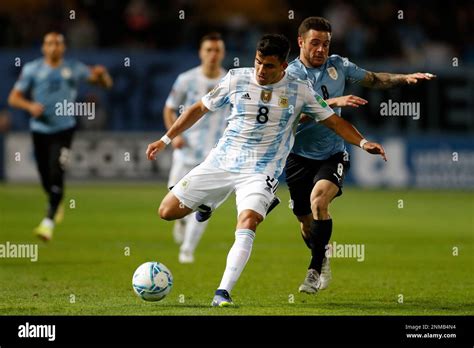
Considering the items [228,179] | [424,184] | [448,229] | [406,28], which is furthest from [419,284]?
[406,28]

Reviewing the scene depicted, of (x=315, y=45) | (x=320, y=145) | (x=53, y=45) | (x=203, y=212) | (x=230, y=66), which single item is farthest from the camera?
(x=230, y=66)

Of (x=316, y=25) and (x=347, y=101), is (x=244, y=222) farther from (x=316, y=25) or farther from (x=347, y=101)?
(x=316, y=25)

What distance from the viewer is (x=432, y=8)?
28406 millimetres

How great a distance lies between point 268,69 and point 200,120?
15.4 feet

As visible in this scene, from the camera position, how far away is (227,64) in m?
26.7

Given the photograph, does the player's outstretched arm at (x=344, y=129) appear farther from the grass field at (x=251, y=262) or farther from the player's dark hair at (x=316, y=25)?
the grass field at (x=251, y=262)

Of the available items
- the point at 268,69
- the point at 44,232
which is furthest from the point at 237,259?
the point at 44,232

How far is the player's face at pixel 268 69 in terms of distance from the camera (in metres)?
9.55

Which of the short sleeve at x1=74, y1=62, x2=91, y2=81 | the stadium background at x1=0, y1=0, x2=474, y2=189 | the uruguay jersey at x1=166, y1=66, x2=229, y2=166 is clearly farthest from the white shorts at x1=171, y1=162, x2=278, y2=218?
the stadium background at x1=0, y1=0, x2=474, y2=189

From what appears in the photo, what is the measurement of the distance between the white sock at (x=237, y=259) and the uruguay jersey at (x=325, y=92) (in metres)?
1.74

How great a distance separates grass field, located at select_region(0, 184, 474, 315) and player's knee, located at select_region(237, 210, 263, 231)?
70cm

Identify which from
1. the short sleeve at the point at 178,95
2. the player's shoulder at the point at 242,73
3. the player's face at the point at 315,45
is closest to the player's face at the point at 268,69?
the player's shoulder at the point at 242,73
